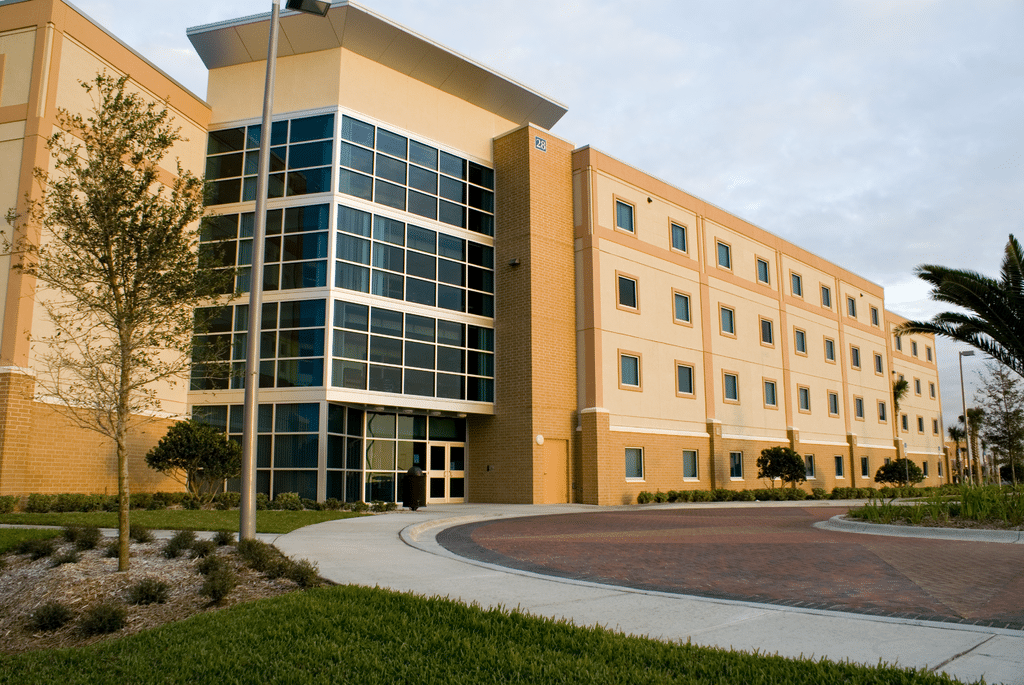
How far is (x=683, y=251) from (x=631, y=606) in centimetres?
3066

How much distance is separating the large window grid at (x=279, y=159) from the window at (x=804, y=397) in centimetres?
2875

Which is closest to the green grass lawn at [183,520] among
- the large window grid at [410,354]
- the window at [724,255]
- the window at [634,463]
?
the large window grid at [410,354]

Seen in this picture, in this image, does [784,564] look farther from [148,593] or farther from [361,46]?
[361,46]

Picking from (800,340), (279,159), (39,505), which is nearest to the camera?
(39,505)

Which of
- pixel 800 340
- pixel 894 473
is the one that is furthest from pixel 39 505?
pixel 894 473

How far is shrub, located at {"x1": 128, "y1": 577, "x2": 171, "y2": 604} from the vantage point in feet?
24.6

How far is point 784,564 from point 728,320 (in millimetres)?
29183

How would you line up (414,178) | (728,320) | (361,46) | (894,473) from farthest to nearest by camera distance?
(894,473) < (728,320) < (414,178) < (361,46)

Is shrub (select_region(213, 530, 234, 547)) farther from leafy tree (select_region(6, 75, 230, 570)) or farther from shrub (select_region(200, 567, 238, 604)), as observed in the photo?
shrub (select_region(200, 567, 238, 604))

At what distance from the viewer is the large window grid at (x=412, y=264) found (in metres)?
26.6

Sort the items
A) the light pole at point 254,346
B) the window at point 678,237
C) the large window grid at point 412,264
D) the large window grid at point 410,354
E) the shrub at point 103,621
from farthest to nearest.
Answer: the window at point 678,237, the large window grid at point 412,264, the large window grid at point 410,354, the light pole at point 254,346, the shrub at point 103,621

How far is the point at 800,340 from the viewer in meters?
44.1

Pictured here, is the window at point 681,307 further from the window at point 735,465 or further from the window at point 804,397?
the window at point 804,397

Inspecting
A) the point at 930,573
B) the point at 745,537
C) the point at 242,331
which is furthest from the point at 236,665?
the point at 242,331
